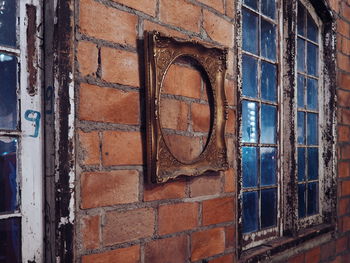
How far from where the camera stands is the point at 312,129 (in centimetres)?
250

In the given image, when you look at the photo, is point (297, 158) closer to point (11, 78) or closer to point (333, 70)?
point (333, 70)

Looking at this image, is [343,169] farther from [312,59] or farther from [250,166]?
[250,166]

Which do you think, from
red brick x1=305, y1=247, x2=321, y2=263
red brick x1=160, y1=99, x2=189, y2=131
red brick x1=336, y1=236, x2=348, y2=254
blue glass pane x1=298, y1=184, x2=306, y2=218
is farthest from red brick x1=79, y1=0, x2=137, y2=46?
red brick x1=336, y1=236, x2=348, y2=254

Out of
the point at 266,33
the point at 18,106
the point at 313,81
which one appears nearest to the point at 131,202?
the point at 18,106

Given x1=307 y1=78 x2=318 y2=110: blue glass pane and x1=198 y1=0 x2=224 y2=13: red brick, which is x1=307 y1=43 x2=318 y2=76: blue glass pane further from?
x1=198 y1=0 x2=224 y2=13: red brick

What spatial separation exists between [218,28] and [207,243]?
915 mm

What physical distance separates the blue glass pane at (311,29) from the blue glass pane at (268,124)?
74 cm

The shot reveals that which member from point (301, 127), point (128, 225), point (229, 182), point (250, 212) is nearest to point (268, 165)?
point (250, 212)

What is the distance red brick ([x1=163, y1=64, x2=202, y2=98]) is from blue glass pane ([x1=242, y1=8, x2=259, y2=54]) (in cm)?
60

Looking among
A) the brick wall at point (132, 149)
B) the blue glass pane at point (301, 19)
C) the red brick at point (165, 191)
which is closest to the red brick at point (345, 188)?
the blue glass pane at point (301, 19)

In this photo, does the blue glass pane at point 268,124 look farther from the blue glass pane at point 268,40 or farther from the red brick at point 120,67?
the red brick at point 120,67

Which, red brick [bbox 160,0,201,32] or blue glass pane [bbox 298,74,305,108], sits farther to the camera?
blue glass pane [bbox 298,74,305,108]

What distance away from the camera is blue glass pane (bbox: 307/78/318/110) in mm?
2469

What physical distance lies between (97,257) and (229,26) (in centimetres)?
110
